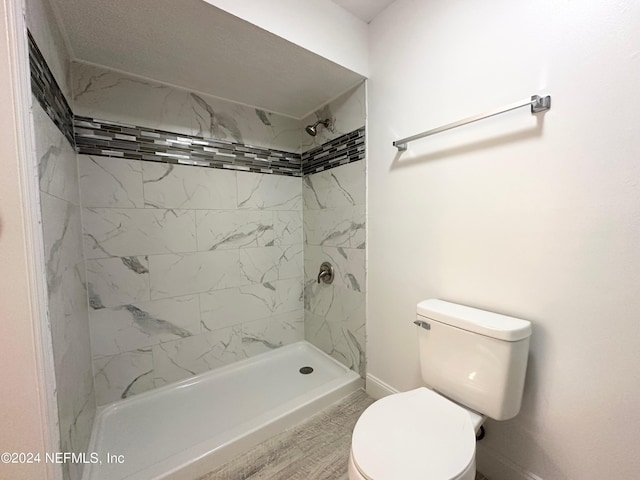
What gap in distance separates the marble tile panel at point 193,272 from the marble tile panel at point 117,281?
0.16ft

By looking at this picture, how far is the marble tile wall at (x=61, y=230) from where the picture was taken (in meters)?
0.81

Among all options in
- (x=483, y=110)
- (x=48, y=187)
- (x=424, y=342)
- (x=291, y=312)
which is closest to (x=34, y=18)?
(x=48, y=187)

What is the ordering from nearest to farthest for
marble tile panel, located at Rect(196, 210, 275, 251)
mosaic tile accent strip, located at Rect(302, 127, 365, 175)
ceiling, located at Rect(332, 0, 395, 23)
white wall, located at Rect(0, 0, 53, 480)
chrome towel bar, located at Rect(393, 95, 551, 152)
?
white wall, located at Rect(0, 0, 53, 480) < chrome towel bar, located at Rect(393, 95, 551, 152) < ceiling, located at Rect(332, 0, 395, 23) < mosaic tile accent strip, located at Rect(302, 127, 365, 175) < marble tile panel, located at Rect(196, 210, 275, 251)

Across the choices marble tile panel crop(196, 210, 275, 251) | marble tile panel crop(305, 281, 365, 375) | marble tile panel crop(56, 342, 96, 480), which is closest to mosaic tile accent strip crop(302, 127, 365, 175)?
marble tile panel crop(196, 210, 275, 251)

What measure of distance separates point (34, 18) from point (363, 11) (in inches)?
56.9

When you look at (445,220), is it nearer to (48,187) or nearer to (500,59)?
(500,59)

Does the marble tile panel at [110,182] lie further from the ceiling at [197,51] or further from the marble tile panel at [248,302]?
the marble tile panel at [248,302]

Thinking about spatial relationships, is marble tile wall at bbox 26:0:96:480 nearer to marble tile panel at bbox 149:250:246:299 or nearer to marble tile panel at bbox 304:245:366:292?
marble tile panel at bbox 149:250:246:299

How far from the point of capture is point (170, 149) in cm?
160

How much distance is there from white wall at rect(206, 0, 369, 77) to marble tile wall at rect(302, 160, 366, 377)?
60cm

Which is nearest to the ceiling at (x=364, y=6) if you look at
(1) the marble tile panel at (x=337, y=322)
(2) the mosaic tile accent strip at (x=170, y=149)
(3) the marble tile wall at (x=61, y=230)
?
(2) the mosaic tile accent strip at (x=170, y=149)

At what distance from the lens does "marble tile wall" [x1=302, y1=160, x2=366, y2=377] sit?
1667 mm

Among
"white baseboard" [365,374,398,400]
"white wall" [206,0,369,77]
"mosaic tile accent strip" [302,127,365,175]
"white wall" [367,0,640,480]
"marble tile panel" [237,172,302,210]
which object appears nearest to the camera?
"white wall" [367,0,640,480]

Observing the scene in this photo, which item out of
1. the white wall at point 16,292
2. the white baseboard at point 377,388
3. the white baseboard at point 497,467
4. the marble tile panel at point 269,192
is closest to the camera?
the white wall at point 16,292
